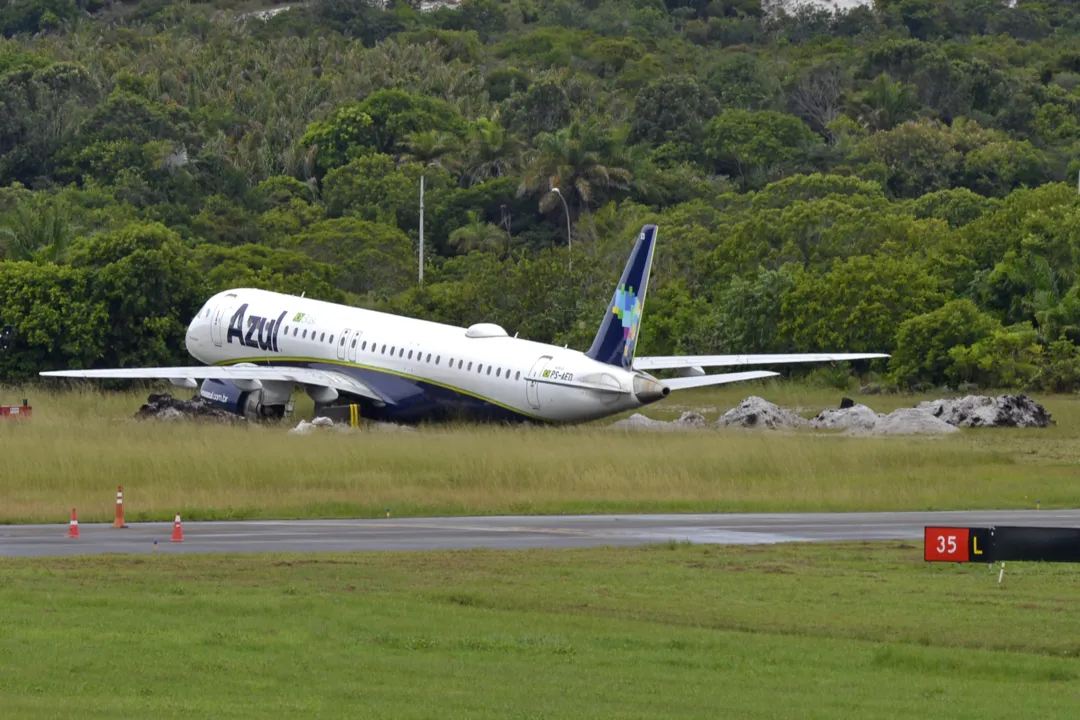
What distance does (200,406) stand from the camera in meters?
57.2

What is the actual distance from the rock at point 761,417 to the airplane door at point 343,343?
11.5 metres

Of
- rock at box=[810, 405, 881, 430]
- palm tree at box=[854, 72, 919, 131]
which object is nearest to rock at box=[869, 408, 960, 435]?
rock at box=[810, 405, 881, 430]

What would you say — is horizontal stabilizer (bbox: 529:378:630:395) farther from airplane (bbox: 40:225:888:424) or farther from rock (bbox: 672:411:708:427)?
rock (bbox: 672:411:708:427)

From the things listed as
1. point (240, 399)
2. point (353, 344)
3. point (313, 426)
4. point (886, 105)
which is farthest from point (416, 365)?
point (886, 105)

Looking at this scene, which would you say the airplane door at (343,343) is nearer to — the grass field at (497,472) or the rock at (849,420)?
the grass field at (497,472)

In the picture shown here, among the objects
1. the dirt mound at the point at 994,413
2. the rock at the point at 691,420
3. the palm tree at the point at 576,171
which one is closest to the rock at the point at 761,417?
the rock at the point at 691,420

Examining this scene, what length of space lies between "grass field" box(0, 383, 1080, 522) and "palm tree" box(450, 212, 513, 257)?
5729cm

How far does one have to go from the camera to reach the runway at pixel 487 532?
95.3 ft

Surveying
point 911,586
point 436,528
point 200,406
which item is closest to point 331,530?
point 436,528

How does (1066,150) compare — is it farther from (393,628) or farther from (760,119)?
(393,628)

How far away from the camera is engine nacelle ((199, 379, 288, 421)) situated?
57656mm

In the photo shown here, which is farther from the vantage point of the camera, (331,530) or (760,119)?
(760,119)

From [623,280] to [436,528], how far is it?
16.9 metres

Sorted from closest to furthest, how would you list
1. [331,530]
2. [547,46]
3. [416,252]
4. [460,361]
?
[331,530]
[460,361]
[416,252]
[547,46]
